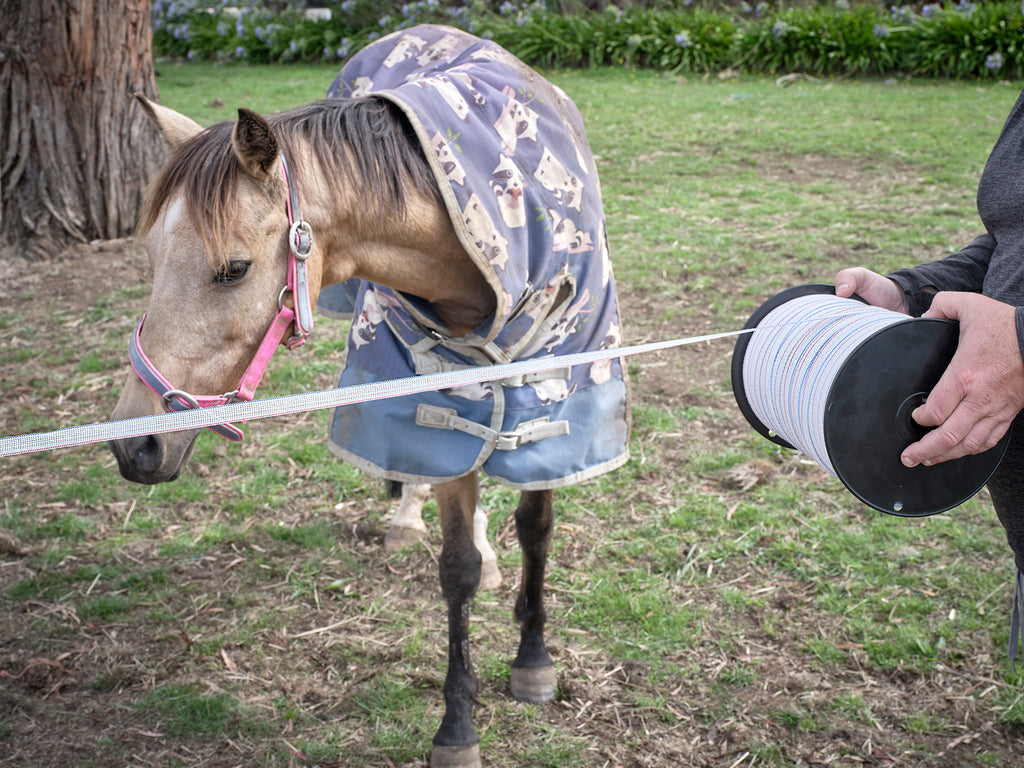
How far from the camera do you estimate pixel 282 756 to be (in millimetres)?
2447

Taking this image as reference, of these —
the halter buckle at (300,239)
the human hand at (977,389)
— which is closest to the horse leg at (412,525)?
the halter buckle at (300,239)

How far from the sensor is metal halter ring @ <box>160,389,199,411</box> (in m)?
1.67

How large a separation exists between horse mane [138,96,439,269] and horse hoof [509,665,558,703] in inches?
61.3

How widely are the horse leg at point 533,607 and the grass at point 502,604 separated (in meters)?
0.07

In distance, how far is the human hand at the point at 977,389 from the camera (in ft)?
4.45

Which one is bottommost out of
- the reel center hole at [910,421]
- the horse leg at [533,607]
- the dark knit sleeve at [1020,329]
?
the horse leg at [533,607]

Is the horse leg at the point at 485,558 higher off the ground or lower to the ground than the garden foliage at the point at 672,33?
lower

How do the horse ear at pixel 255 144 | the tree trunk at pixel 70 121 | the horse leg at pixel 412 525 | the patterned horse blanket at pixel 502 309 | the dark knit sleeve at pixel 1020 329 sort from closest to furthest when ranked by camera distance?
the dark knit sleeve at pixel 1020 329 < the horse ear at pixel 255 144 < the patterned horse blanket at pixel 502 309 < the horse leg at pixel 412 525 < the tree trunk at pixel 70 121

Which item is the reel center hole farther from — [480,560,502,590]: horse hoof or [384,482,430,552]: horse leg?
[384,482,430,552]: horse leg

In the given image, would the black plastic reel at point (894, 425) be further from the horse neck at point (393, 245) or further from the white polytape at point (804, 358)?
the horse neck at point (393, 245)

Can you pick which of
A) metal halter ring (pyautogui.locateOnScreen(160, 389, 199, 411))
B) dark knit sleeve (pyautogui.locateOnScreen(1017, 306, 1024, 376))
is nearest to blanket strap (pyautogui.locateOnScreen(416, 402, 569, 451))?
metal halter ring (pyautogui.locateOnScreen(160, 389, 199, 411))

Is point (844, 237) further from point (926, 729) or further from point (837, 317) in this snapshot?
point (837, 317)

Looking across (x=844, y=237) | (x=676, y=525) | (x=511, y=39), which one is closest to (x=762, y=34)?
(x=511, y=39)

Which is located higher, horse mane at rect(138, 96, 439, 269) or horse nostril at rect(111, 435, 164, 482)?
horse mane at rect(138, 96, 439, 269)
